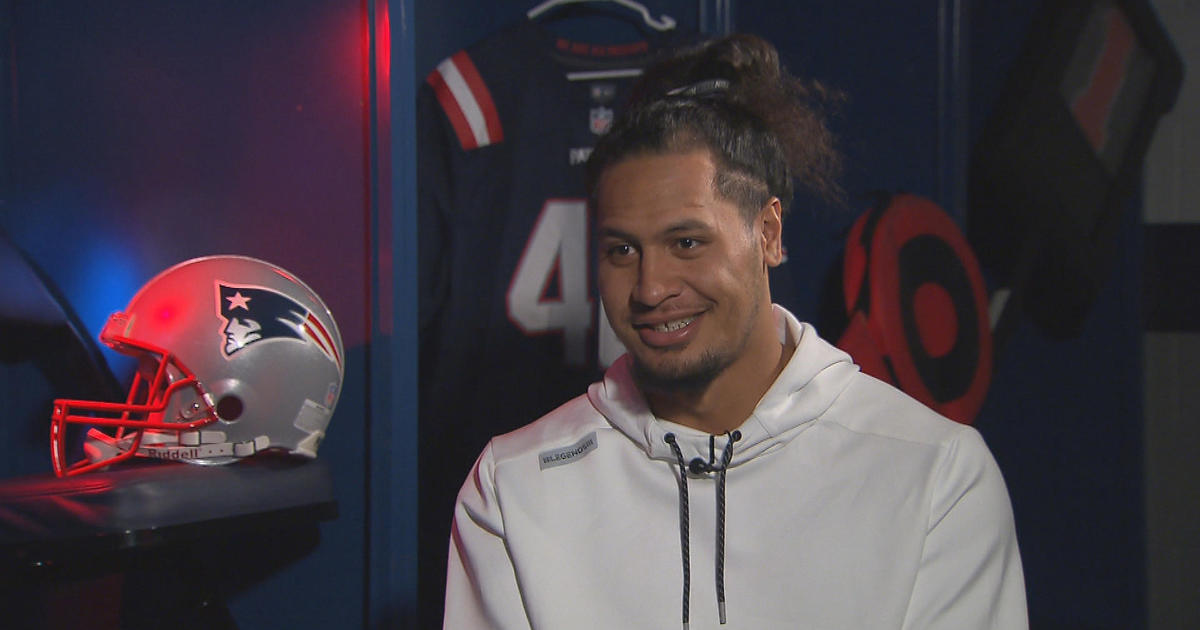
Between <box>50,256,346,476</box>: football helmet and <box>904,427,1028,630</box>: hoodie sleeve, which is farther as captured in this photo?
<box>50,256,346,476</box>: football helmet

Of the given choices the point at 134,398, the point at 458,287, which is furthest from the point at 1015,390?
the point at 134,398

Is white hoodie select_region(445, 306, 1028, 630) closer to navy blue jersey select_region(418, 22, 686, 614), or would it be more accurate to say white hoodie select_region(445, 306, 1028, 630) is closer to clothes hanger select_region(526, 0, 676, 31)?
navy blue jersey select_region(418, 22, 686, 614)

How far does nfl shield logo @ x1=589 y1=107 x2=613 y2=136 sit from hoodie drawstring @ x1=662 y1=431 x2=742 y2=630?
0.95m

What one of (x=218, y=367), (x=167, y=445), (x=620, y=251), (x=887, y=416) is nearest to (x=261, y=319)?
(x=218, y=367)

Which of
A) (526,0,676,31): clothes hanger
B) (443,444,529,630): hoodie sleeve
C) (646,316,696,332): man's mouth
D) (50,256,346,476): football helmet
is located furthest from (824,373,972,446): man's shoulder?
(526,0,676,31): clothes hanger

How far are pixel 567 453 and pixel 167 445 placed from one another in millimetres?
658

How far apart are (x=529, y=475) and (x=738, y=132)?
0.56 metres

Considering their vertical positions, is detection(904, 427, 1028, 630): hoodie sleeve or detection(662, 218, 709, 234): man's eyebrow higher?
detection(662, 218, 709, 234): man's eyebrow

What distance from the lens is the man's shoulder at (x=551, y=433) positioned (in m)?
1.39

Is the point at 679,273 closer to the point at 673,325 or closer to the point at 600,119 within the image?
the point at 673,325

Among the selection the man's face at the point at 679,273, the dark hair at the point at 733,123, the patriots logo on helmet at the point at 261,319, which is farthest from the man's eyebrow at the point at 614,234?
the patriots logo on helmet at the point at 261,319

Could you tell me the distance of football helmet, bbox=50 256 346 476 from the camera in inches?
60.6

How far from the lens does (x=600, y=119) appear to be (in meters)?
2.07

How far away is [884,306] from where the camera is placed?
2.05 meters
